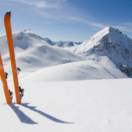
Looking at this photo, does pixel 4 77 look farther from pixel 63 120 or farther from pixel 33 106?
pixel 63 120

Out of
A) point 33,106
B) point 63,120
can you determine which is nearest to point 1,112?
point 33,106

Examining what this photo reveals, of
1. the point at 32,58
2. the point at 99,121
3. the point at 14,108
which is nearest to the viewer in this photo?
the point at 99,121

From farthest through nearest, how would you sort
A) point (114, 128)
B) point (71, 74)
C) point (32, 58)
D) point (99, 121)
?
point (32, 58), point (71, 74), point (99, 121), point (114, 128)

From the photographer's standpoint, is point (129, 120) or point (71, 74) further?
point (71, 74)

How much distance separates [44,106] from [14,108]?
1181 millimetres

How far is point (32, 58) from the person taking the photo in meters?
158

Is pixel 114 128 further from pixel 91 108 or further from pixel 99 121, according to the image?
pixel 91 108

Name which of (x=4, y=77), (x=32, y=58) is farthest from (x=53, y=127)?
(x=32, y=58)

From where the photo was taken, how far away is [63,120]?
8266 millimetres

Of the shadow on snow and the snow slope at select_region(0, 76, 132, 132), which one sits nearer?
the snow slope at select_region(0, 76, 132, 132)

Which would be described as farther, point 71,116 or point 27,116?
point 27,116

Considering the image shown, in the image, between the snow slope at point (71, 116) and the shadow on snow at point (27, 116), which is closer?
the snow slope at point (71, 116)

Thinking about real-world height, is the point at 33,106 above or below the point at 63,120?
below

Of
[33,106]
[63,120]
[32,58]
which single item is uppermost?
[63,120]
